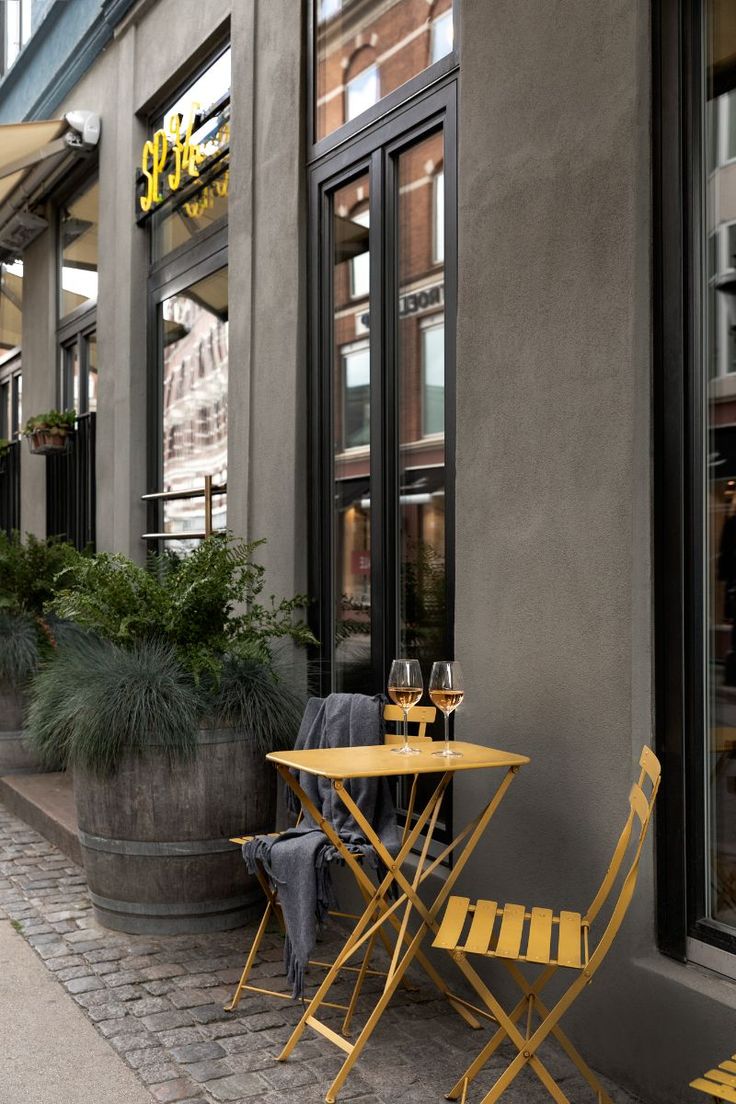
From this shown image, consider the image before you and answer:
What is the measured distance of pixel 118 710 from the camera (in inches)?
170

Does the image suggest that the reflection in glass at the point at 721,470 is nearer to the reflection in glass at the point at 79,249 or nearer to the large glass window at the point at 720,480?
the large glass window at the point at 720,480

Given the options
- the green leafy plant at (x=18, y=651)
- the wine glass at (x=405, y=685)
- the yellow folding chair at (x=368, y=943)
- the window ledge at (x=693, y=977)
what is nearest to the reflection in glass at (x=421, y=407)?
the yellow folding chair at (x=368, y=943)

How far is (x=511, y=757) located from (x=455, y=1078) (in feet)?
3.07

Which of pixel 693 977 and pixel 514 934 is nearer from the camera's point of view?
pixel 514 934

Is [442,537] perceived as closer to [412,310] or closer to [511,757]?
[412,310]

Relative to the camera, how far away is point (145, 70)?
751cm

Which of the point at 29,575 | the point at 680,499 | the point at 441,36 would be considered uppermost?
the point at 441,36

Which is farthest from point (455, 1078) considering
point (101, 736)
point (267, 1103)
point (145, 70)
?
point (145, 70)

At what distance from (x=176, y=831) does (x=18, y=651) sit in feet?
10.3

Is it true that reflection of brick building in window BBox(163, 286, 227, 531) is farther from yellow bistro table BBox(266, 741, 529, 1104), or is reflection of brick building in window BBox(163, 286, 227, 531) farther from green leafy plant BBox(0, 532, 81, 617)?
yellow bistro table BBox(266, 741, 529, 1104)

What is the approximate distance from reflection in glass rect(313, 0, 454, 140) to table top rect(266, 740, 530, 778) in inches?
112

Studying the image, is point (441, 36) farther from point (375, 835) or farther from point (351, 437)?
point (375, 835)

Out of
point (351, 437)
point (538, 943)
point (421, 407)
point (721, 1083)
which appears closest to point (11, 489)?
point (351, 437)

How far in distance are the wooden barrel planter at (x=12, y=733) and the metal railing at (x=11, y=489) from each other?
3838mm
